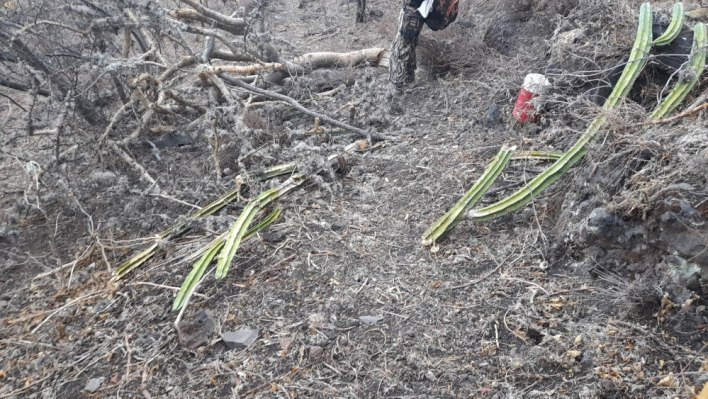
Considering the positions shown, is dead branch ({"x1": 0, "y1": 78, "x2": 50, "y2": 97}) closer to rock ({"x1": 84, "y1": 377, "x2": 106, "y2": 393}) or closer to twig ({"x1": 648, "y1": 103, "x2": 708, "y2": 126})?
rock ({"x1": 84, "y1": 377, "x2": 106, "y2": 393})

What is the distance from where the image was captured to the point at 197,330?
2543 mm

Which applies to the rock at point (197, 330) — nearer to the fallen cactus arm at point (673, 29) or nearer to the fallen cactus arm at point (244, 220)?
the fallen cactus arm at point (244, 220)

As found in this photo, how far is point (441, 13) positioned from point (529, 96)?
1361mm

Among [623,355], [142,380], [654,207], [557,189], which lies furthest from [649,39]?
[142,380]

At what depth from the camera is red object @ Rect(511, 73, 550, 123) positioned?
363 centimetres

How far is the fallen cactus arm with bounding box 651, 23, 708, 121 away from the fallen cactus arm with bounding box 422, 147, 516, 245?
0.78 meters

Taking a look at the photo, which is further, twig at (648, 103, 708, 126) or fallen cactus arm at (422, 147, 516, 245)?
fallen cactus arm at (422, 147, 516, 245)

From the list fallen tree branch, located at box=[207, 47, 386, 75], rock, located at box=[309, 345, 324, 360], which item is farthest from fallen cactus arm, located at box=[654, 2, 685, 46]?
fallen tree branch, located at box=[207, 47, 386, 75]

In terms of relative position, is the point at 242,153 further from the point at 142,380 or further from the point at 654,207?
the point at 654,207

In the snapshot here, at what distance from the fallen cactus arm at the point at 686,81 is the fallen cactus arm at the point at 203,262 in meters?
2.17

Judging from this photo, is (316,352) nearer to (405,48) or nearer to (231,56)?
(405,48)

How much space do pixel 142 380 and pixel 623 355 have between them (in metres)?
2.05

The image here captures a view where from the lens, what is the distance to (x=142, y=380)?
2408 mm

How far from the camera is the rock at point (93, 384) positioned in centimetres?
242
